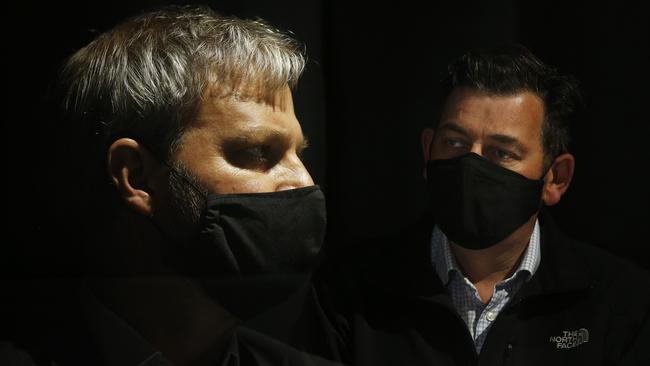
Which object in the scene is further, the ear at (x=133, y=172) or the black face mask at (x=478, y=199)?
the black face mask at (x=478, y=199)

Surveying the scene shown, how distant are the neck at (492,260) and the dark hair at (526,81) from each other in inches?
7.2

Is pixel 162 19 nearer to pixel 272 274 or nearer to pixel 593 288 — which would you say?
pixel 272 274

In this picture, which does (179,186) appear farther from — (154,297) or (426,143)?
(426,143)

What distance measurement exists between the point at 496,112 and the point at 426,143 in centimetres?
16

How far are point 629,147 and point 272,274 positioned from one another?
79 centimetres

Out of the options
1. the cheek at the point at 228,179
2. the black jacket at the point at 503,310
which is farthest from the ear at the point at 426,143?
the cheek at the point at 228,179

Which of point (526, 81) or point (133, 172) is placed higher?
point (526, 81)

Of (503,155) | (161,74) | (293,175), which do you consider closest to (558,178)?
(503,155)

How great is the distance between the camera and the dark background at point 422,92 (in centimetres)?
176

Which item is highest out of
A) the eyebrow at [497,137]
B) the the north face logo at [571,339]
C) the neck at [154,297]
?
the eyebrow at [497,137]

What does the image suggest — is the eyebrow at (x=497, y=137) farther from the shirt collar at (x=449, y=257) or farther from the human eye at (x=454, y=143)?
the shirt collar at (x=449, y=257)

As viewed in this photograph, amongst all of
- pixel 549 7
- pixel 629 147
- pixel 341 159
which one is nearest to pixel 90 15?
pixel 341 159

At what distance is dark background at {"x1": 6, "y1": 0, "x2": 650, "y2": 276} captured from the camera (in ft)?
5.79

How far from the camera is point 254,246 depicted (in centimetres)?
163
